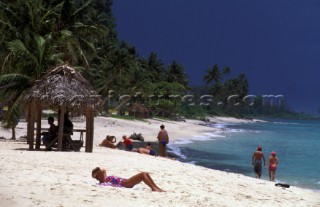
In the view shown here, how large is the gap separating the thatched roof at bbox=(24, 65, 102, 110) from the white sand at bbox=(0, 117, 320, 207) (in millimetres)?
1918

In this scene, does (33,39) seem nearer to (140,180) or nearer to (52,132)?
(52,132)

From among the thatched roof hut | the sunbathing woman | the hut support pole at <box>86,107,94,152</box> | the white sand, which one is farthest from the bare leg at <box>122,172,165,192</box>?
the hut support pole at <box>86,107,94,152</box>

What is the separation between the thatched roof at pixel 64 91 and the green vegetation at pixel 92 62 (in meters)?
2.43

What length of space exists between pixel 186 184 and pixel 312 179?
38.6 ft

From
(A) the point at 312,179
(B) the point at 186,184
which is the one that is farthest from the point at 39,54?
(A) the point at 312,179

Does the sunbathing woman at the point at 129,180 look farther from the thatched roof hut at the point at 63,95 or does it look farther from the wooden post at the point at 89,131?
the wooden post at the point at 89,131

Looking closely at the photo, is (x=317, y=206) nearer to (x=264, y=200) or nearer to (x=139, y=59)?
(x=264, y=200)

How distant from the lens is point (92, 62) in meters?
57.2

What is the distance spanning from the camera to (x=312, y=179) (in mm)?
20797

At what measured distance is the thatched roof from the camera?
15.2m

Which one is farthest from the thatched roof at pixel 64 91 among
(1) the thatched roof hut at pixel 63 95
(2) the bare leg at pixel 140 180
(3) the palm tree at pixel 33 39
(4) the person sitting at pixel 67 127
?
(2) the bare leg at pixel 140 180

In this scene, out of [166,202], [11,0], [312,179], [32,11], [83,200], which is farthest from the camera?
[11,0]

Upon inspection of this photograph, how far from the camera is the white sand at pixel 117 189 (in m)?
8.00

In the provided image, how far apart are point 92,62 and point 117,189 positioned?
162 feet
